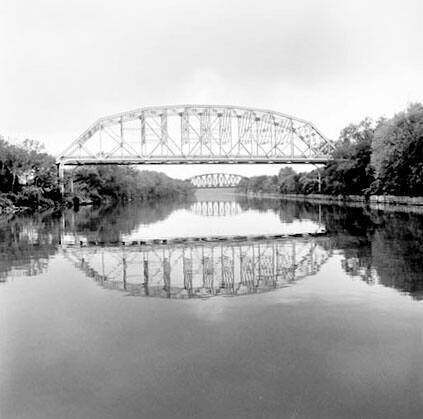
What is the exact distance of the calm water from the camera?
21.6ft

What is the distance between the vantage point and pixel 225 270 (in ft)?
57.0

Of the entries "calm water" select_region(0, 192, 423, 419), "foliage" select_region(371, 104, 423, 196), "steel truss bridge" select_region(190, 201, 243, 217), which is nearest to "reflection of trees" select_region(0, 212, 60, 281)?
"calm water" select_region(0, 192, 423, 419)

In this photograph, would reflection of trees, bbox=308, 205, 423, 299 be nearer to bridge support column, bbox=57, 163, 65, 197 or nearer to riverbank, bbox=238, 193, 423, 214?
riverbank, bbox=238, 193, 423, 214

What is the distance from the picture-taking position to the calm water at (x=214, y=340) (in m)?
6.57

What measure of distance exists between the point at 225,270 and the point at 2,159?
65558 millimetres

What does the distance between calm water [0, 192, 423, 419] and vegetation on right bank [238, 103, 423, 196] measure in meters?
45.4

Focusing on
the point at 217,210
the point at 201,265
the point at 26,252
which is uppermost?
the point at 217,210

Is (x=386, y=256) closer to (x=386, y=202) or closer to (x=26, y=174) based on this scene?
(x=386, y=202)

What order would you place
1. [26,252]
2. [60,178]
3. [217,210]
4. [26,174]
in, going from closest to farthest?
[26,252] → [26,174] → [217,210] → [60,178]

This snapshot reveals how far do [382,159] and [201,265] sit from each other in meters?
52.7

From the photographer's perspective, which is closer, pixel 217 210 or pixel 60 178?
pixel 217 210

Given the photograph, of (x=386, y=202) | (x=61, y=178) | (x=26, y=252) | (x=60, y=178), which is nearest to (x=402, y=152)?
(x=386, y=202)

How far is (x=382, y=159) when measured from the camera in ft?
214

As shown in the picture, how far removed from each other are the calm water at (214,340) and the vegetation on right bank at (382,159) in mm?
45430
